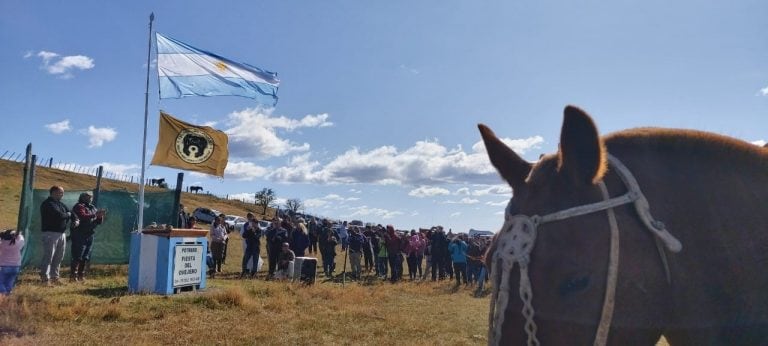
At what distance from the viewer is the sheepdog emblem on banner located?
11.4 meters

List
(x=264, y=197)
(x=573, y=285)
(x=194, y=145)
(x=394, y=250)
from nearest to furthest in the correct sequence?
(x=573, y=285) → (x=194, y=145) → (x=394, y=250) → (x=264, y=197)

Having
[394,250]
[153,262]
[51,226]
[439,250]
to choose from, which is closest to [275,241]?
Result: [394,250]

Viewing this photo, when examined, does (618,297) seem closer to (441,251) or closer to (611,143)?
(611,143)

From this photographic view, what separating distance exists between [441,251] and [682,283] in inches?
747

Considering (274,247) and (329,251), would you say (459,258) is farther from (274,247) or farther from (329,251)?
(274,247)

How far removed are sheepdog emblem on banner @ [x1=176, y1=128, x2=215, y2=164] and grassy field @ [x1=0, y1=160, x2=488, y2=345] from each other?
9.45 feet

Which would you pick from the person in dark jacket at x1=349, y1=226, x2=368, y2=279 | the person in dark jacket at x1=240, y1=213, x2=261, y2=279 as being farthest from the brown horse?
the person in dark jacket at x1=349, y1=226, x2=368, y2=279

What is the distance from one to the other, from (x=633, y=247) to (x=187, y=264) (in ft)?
34.9

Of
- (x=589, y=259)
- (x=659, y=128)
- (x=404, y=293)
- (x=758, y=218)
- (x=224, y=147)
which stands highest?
(x=224, y=147)

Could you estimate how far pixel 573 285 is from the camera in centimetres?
166

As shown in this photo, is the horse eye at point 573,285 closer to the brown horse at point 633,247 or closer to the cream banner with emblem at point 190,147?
the brown horse at point 633,247

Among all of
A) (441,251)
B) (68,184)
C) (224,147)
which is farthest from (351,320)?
(68,184)

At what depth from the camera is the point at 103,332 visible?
734cm

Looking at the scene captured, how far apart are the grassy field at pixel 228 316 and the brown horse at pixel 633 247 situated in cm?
640
